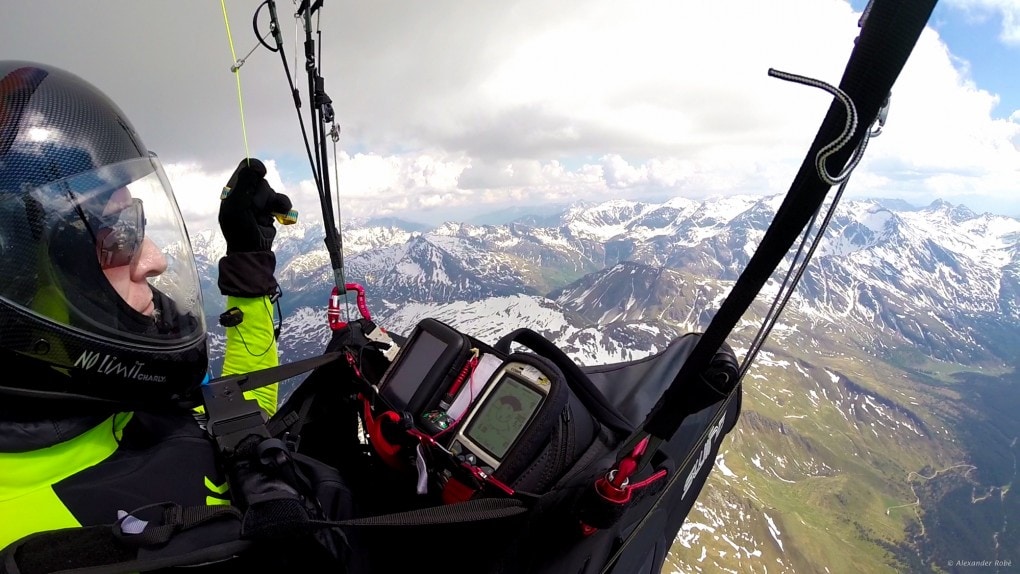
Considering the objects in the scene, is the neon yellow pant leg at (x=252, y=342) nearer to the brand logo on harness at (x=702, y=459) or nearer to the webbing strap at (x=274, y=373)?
the webbing strap at (x=274, y=373)

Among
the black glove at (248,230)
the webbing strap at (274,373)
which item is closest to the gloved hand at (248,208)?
the black glove at (248,230)

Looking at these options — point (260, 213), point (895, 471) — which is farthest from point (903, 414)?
point (260, 213)

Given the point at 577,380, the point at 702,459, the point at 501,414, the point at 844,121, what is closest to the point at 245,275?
the point at 501,414

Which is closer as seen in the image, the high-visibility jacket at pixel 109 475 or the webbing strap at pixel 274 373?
the high-visibility jacket at pixel 109 475

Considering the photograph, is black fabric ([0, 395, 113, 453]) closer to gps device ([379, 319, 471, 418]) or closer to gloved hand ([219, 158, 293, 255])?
gps device ([379, 319, 471, 418])

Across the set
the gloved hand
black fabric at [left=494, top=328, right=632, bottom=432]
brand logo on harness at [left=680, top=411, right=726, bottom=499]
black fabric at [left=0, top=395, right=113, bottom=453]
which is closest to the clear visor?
black fabric at [left=0, top=395, right=113, bottom=453]

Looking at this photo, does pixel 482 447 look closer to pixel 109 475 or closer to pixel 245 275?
pixel 109 475

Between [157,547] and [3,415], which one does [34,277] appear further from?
[157,547]
